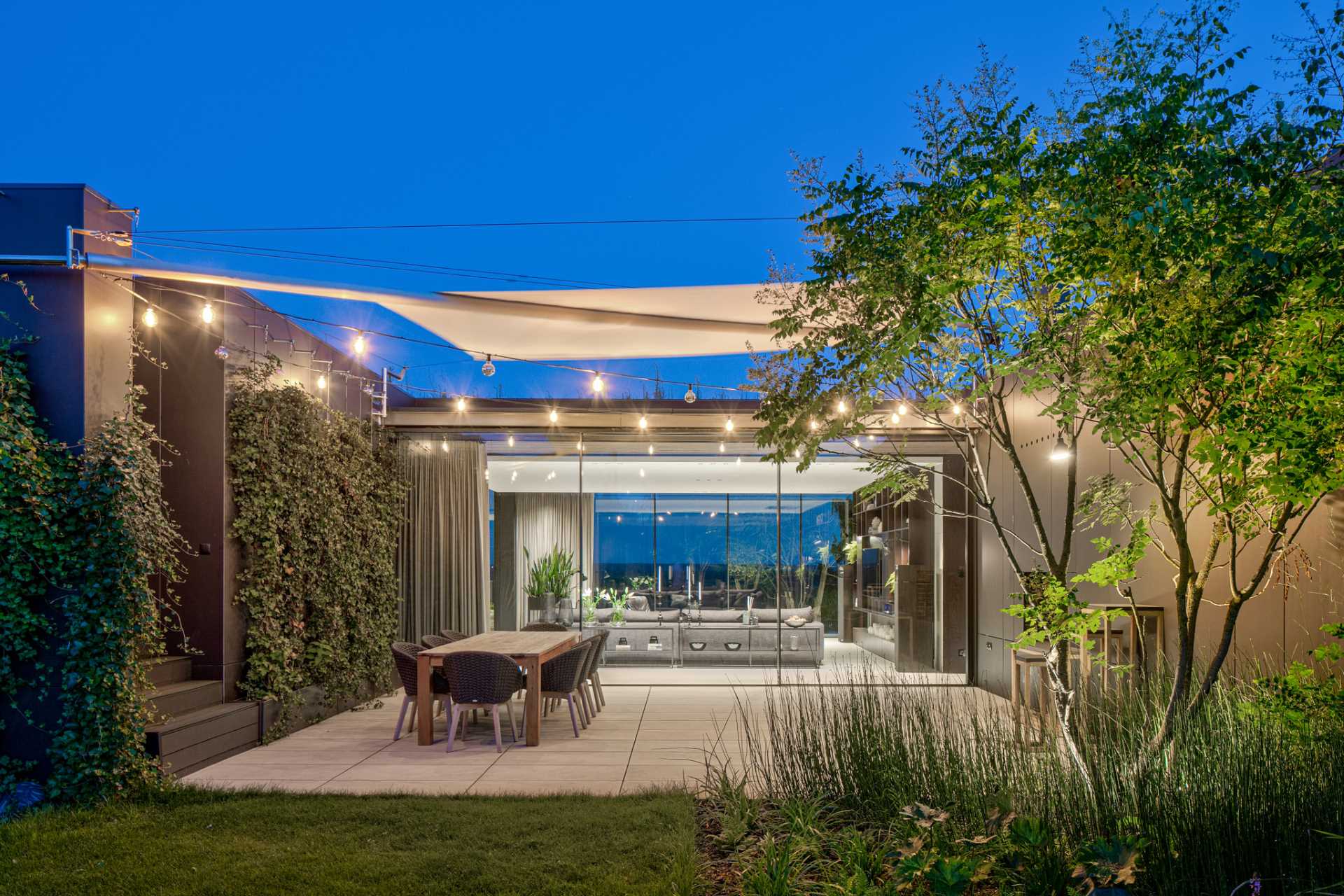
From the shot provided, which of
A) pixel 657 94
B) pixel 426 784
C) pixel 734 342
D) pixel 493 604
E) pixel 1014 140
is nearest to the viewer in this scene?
pixel 1014 140

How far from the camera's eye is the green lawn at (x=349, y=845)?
13.2 feet

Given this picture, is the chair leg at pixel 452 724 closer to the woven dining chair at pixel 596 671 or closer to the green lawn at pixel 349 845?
the woven dining chair at pixel 596 671

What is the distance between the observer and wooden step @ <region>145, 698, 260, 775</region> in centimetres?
582

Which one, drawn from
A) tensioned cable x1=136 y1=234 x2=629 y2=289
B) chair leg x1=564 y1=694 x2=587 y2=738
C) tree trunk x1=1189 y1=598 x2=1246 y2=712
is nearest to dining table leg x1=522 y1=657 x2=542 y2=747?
chair leg x1=564 y1=694 x2=587 y2=738

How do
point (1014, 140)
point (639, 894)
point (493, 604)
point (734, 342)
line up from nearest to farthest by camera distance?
point (1014, 140)
point (639, 894)
point (734, 342)
point (493, 604)

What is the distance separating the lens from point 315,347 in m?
8.54

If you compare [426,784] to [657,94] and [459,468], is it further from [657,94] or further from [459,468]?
[657,94]

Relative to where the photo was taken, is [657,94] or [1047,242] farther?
[657,94]

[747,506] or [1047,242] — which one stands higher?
[1047,242]

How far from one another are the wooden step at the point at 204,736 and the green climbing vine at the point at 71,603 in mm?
317

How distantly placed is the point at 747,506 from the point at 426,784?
18.9 feet

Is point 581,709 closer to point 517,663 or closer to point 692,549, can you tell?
point 517,663

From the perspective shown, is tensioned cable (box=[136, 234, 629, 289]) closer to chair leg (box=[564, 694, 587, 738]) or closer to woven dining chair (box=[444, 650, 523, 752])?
woven dining chair (box=[444, 650, 523, 752])

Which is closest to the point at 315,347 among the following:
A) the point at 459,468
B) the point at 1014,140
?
the point at 459,468
